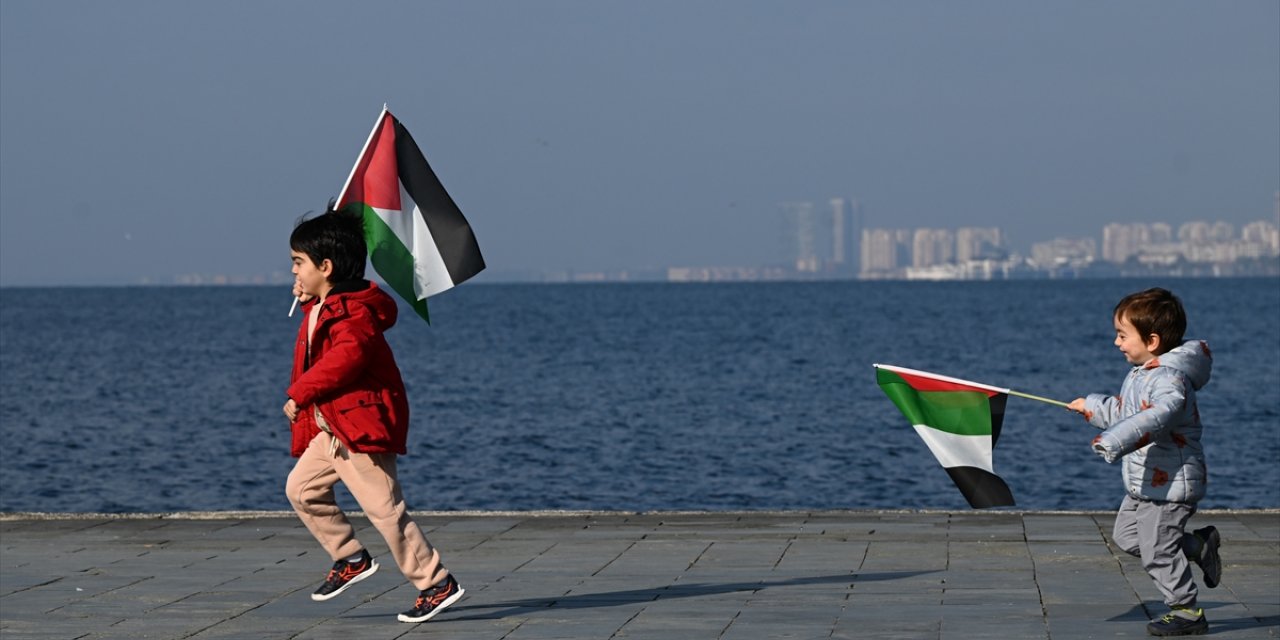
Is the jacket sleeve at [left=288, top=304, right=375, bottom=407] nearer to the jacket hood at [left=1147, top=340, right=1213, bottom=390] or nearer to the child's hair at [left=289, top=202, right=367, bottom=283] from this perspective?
the child's hair at [left=289, top=202, right=367, bottom=283]

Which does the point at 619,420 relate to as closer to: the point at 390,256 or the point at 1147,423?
the point at 390,256

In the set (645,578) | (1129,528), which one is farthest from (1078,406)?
(645,578)

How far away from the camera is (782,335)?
2955 inches

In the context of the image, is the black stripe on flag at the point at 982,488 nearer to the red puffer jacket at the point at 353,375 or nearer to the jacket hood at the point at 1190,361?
the jacket hood at the point at 1190,361

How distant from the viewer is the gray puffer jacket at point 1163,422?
641 centimetres

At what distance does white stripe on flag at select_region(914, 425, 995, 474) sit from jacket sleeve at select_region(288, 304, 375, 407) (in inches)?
95.7

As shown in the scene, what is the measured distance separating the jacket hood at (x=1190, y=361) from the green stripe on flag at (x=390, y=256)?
3239mm

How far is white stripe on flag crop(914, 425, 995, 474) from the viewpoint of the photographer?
7.50 meters

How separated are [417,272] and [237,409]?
29564mm

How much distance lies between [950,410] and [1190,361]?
122 cm

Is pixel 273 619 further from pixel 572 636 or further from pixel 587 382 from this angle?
pixel 587 382

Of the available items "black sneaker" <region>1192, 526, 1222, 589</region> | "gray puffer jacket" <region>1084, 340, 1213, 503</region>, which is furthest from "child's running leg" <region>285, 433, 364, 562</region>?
"black sneaker" <region>1192, 526, 1222, 589</region>

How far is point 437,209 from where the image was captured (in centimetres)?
795

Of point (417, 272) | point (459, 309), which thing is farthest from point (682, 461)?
point (459, 309)
